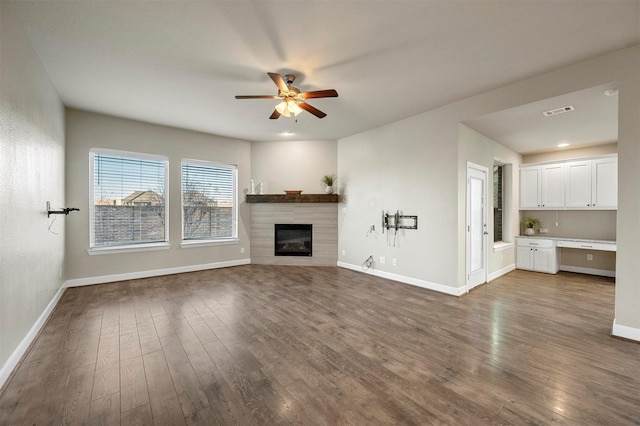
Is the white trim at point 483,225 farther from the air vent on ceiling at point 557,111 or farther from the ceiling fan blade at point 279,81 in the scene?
the ceiling fan blade at point 279,81

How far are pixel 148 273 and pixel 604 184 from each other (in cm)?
896

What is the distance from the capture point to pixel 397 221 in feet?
16.0

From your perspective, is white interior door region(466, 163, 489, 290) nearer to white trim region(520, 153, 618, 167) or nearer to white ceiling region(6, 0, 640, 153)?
white ceiling region(6, 0, 640, 153)

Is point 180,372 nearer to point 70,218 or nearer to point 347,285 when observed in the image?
point 347,285

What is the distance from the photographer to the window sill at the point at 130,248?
179 inches

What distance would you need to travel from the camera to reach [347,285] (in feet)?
15.1

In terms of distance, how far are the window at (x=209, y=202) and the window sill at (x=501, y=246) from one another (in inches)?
218

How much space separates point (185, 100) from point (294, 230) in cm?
347

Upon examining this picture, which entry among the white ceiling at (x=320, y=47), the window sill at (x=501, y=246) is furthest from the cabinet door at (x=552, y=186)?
the white ceiling at (x=320, y=47)

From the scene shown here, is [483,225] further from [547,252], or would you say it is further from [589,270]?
[589,270]

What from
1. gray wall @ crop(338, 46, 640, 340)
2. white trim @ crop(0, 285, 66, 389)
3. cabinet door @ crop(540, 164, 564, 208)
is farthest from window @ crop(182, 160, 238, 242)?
cabinet door @ crop(540, 164, 564, 208)

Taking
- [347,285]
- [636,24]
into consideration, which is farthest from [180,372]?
[636,24]

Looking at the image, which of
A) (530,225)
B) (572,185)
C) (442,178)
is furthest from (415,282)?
(572,185)

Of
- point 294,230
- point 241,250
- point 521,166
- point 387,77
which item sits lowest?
point 241,250
